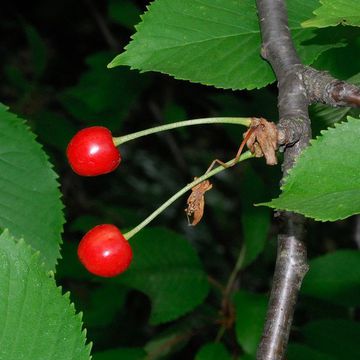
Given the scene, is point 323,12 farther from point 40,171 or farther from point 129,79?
point 129,79

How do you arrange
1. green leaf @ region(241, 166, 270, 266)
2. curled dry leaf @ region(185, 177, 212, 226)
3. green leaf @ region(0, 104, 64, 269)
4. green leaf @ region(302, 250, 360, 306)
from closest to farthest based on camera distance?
curled dry leaf @ region(185, 177, 212, 226) → green leaf @ region(0, 104, 64, 269) → green leaf @ region(302, 250, 360, 306) → green leaf @ region(241, 166, 270, 266)

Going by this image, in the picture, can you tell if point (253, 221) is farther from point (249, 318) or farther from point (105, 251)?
point (105, 251)

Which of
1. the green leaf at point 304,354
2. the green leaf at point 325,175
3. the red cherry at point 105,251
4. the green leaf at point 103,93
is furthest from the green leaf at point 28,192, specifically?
the green leaf at point 103,93

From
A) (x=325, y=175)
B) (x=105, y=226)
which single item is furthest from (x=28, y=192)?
(x=325, y=175)

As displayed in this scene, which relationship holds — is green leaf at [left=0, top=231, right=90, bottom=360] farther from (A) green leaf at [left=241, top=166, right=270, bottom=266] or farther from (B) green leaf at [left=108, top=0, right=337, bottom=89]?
(A) green leaf at [left=241, top=166, right=270, bottom=266]

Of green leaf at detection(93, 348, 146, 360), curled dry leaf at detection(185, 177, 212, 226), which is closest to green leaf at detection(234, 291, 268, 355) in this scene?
green leaf at detection(93, 348, 146, 360)

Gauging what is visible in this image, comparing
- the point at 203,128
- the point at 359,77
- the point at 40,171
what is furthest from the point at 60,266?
the point at 203,128
